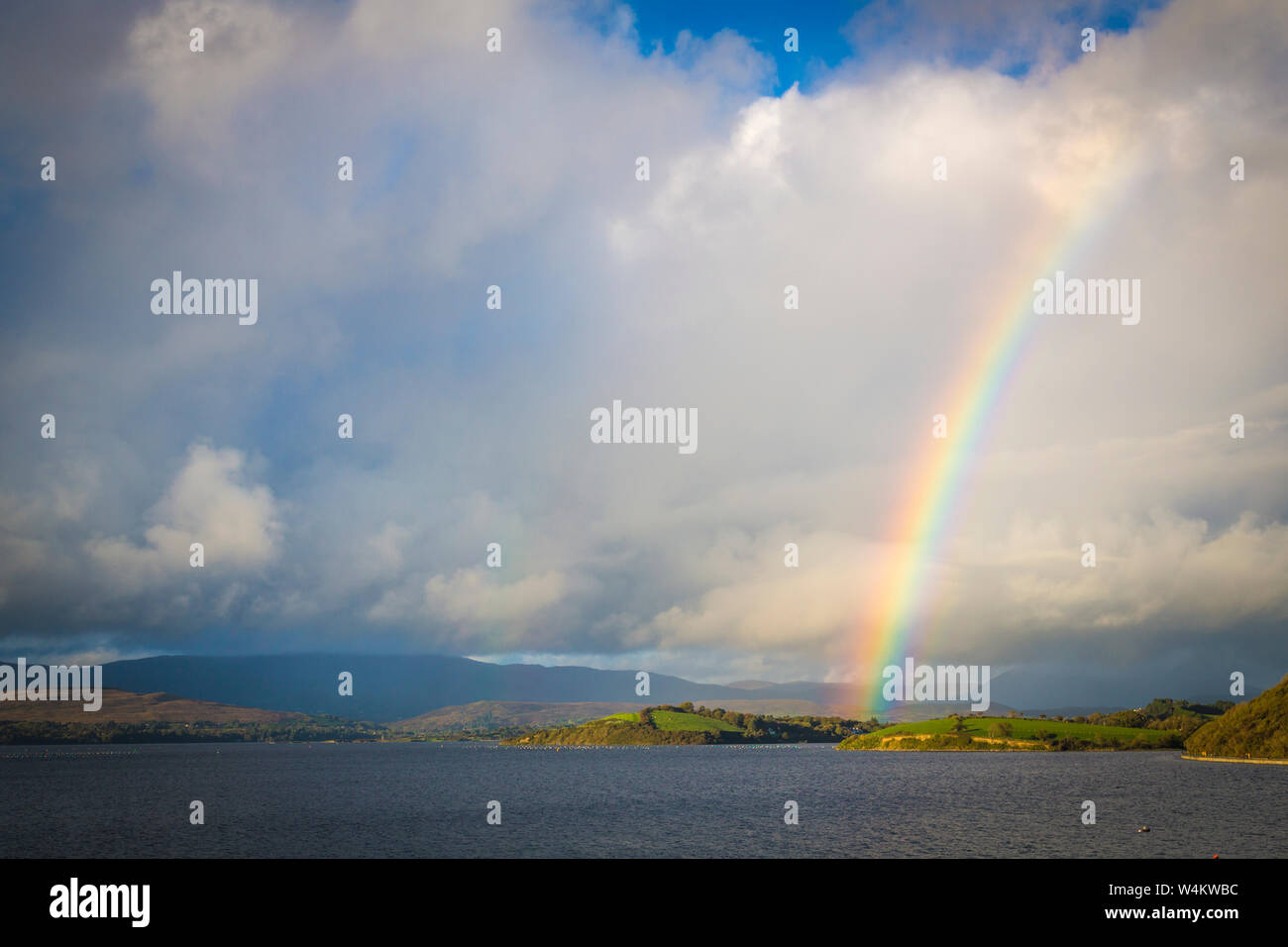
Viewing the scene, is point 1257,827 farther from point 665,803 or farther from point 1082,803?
point 665,803

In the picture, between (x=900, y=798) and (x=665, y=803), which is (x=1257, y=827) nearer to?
(x=900, y=798)

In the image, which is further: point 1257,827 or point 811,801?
point 811,801
